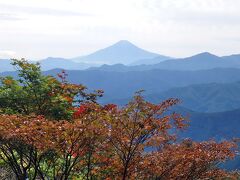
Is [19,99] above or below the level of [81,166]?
above

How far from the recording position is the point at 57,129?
10.6m

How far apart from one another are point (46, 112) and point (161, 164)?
8367 mm

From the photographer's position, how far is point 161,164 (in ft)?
36.8

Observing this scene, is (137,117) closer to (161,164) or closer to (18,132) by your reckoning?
(161,164)

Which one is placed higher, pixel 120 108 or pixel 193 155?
pixel 120 108

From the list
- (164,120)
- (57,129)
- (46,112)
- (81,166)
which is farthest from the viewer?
(46,112)

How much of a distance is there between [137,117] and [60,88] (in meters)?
10.5

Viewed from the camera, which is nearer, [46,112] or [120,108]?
[120,108]

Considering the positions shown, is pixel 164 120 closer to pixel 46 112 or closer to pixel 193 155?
pixel 193 155

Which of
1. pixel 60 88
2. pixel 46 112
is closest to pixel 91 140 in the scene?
pixel 46 112

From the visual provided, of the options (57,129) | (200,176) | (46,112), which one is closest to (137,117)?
(57,129)

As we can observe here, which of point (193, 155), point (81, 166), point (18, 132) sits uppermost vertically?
point (18, 132)

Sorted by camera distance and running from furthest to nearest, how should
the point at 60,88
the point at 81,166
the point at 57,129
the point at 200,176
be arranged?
the point at 60,88 < the point at 81,166 < the point at 200,176 < the point at 57,129

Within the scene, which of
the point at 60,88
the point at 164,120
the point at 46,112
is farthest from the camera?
the point at 60,88
